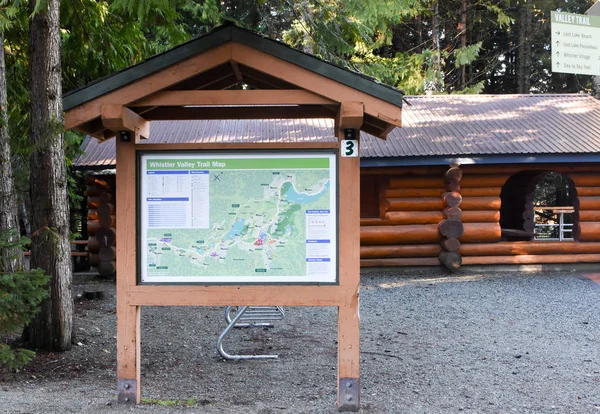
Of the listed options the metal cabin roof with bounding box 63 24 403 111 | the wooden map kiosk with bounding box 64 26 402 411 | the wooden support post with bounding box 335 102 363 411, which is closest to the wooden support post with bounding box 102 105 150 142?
the wooden map kiosk with bounding box 64 26 402 411

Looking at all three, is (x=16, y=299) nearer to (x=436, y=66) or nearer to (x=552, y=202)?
(x=436, y=66)

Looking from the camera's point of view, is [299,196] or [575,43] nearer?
[299,196]

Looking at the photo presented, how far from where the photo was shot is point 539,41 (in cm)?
3189

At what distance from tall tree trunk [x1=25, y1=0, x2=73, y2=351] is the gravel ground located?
434 millimetres

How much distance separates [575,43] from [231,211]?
44.0 feet

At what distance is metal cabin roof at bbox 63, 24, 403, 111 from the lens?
524cm

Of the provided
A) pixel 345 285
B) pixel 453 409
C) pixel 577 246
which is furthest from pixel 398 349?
pixel 577 246

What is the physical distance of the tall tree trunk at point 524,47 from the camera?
97.5 ft

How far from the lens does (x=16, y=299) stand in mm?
5965

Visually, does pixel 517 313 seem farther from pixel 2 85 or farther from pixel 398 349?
pixel 2 85

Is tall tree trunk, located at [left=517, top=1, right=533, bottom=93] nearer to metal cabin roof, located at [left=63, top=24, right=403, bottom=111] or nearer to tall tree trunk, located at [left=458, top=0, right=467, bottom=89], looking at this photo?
tall tree trunk, located at [left=458, top=0, right=467, bottom=89]

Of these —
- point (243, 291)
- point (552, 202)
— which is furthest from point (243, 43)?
point (552, 202)

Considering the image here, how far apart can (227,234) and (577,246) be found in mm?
12145

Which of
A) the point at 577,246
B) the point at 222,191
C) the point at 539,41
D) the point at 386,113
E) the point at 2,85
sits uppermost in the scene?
A: the point at 539,41
